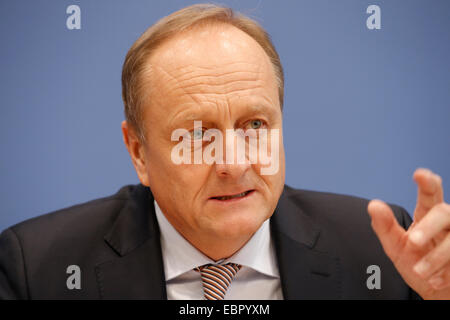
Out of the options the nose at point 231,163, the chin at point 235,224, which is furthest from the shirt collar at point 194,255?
the nose at point 231,163

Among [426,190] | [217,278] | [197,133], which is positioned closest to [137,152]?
[197,133]

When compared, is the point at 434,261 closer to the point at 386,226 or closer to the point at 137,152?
the point at 386,226

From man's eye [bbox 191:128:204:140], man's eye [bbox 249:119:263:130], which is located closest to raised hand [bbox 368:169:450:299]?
man's eye [bbox 249:119:263:130]

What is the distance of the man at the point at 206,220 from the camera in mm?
1668

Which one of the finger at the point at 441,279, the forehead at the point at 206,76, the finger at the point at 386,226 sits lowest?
the finger at the point at 441,279

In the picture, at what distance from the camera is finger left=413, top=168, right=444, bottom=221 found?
1298 millimetres

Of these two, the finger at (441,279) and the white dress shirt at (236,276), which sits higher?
the finger at (441,279)

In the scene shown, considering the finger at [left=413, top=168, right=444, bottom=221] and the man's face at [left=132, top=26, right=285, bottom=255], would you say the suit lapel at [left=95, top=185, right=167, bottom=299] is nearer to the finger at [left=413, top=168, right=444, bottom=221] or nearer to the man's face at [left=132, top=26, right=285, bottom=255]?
the man's face at [left=132, top=26, right=285, bottom=255]

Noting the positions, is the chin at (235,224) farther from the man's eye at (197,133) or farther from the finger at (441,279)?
the finger at (441,279)

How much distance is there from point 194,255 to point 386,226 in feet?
2.66

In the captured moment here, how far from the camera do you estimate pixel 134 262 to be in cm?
190

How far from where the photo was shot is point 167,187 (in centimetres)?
178

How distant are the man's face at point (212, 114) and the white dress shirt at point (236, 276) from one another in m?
0.17

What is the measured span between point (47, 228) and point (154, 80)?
0.88 metres
